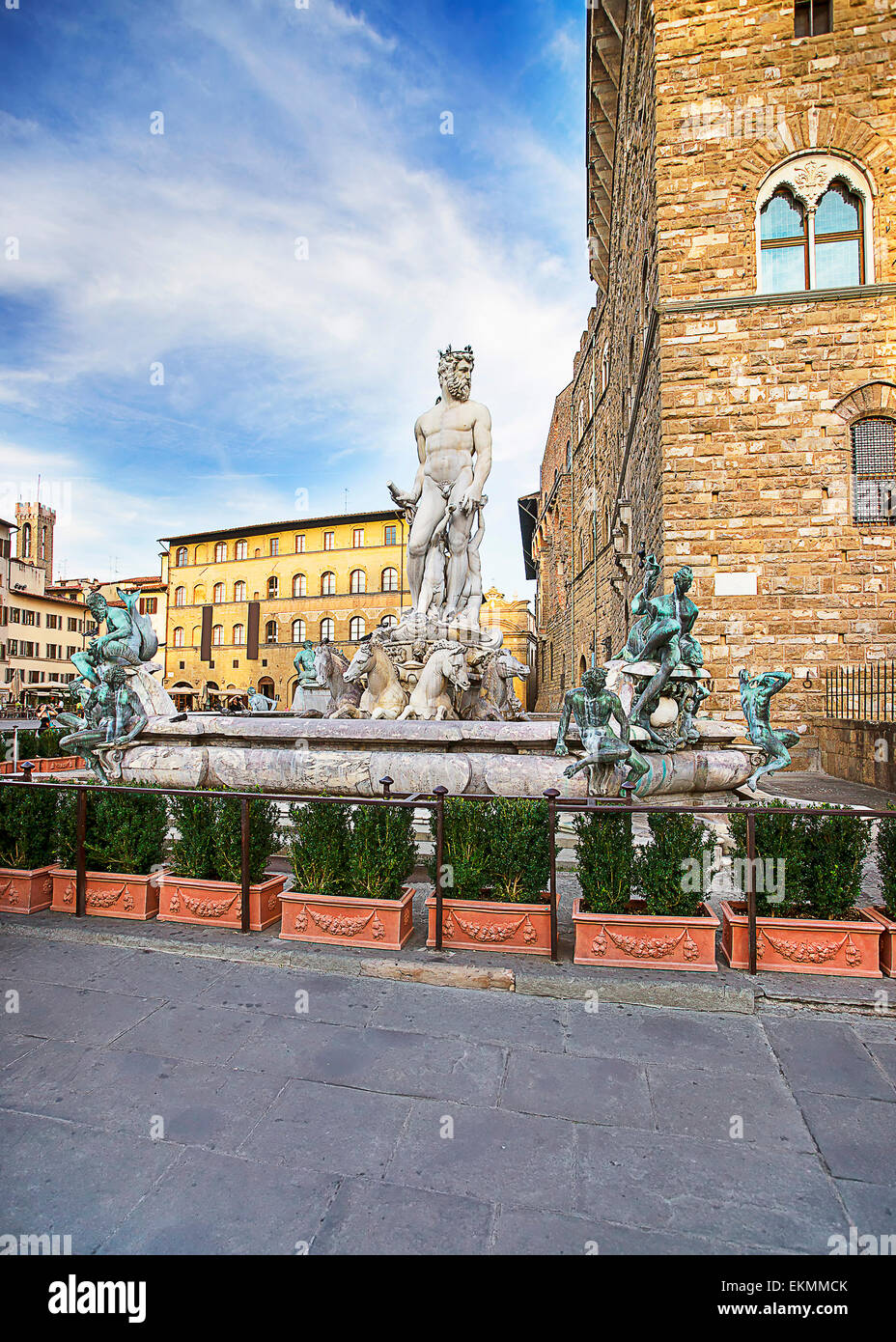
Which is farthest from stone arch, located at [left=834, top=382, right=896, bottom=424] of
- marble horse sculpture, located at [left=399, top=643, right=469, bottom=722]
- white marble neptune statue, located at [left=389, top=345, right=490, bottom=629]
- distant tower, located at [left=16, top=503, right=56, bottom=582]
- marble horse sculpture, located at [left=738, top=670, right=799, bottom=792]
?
distant tower, located at [left=16, top=503, right=56, bottom=582]

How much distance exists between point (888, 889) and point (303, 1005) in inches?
117

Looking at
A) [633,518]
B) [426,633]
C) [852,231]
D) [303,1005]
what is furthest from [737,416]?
[303,1005]

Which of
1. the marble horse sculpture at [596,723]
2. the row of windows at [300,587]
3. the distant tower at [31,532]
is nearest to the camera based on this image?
the marble horse sculpture at [596,723]

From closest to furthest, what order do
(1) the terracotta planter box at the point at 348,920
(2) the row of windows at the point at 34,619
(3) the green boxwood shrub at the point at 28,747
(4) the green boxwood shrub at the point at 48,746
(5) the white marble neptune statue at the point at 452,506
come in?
1. (1) the terracotta planter box at the point at 348,920
2. (5) the white marble neptune statue at the point at 452,506
3. (4) the green boxwood shrub at the point at 48,746
4. (3) the green boxwood shrub at the point at 28,747
5. (2) the row of windows at the point at 34,619

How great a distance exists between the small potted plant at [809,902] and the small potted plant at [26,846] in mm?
4129

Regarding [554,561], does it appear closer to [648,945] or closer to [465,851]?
[465,851]

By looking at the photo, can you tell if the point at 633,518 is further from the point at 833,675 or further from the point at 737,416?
the point at 833,675

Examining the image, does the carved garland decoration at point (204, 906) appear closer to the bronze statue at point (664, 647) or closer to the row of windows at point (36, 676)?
the bronze statue at point (664, 647)

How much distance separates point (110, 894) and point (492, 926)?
243cm

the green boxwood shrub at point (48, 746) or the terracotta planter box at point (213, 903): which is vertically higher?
the green boxwood shrub at point (48, 746)

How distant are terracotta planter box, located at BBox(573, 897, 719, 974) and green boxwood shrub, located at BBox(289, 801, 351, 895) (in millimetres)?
1352

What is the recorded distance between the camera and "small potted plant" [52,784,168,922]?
4297 mm

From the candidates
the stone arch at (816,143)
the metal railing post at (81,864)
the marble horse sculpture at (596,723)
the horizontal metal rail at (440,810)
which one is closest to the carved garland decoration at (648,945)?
the horizontal metal rail at (440,810)

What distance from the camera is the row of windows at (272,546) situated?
4425cm
